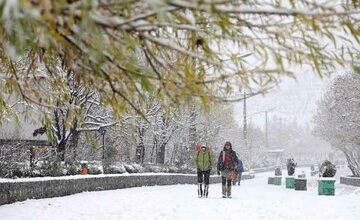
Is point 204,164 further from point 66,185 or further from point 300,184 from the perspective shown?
point 300,184

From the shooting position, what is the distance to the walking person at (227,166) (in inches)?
669

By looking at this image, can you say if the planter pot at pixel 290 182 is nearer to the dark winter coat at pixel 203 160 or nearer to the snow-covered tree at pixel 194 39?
the dark winter coat at pixel 203 160

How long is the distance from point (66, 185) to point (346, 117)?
1043 inches

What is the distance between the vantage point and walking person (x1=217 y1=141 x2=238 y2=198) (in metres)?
17.0

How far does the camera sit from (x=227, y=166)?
1703 cm

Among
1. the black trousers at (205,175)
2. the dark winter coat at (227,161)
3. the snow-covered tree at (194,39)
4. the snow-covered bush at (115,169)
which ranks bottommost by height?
the black trousers at (205,175)

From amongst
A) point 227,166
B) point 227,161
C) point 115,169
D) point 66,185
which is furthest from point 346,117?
point 66,185

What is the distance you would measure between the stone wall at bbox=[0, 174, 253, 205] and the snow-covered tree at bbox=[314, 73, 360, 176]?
582 inches

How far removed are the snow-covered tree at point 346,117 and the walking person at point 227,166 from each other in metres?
19.8

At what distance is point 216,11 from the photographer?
150 inches

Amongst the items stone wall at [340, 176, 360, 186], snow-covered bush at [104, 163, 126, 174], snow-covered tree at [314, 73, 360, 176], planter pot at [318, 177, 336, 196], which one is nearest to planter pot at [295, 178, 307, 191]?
planter pot at [318, 177, 336, 196]

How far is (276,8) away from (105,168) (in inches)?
825

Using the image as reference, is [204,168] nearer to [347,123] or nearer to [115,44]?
[115,44]

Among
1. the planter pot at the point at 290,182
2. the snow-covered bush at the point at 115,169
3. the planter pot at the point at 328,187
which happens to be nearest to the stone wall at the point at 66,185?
the snow-covered bush at the point at 115,169
